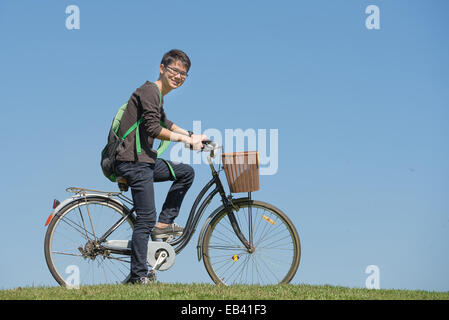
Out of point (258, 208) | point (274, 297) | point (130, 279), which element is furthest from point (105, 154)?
point (274, 297)

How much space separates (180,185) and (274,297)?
171 cm

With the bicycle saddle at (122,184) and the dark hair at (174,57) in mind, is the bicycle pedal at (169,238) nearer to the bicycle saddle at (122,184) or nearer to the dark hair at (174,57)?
the bicycle saddle at (122,184)

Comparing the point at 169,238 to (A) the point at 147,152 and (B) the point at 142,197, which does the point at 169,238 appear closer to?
(B) the point at 142,197

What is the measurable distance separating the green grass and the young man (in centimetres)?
39

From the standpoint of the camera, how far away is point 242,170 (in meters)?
5.75

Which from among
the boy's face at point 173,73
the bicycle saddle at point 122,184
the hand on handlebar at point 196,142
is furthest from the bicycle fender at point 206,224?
the boy's face at point 173,73

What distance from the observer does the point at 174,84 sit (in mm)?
5852

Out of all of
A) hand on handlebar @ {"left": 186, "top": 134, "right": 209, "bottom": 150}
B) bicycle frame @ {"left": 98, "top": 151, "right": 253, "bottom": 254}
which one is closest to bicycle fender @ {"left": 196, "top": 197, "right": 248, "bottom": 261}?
bicycle frame @ {"left": 98, "top": 151, "right": 253, "bottom": 254}

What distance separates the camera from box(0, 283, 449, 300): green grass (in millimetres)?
5207

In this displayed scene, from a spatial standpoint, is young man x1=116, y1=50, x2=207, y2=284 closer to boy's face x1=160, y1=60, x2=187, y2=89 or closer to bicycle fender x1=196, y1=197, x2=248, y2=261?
boy's face x1=160, y1=60, x2=187, y2=89
